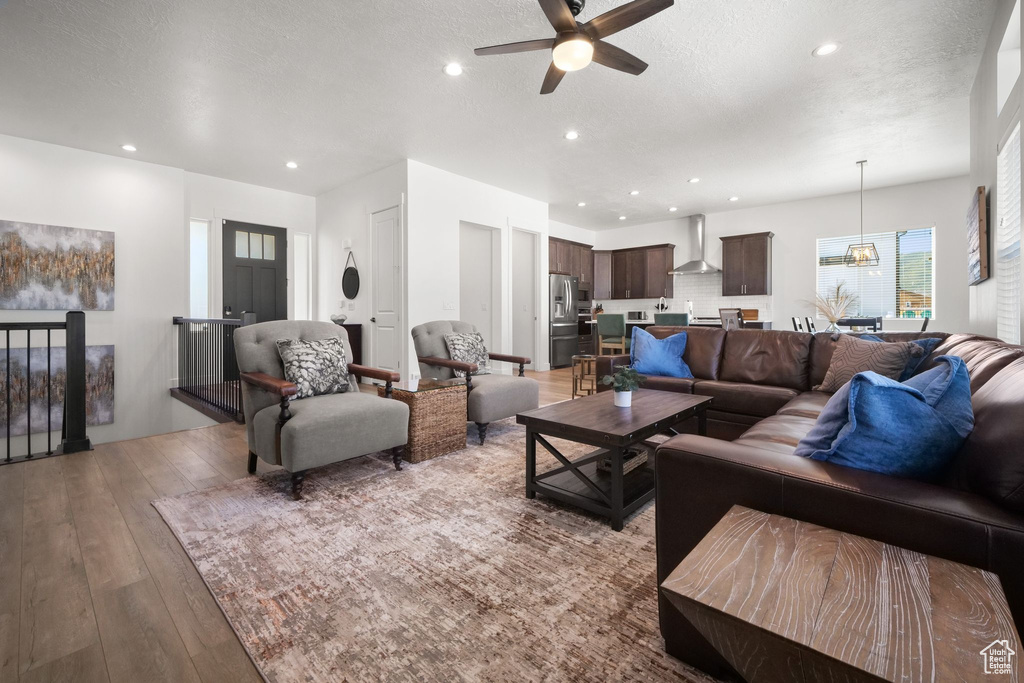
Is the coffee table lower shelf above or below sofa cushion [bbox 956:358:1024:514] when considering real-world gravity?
below

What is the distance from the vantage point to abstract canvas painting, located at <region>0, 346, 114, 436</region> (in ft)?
15.2

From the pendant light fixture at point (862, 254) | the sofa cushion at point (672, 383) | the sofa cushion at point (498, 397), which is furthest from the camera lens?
the pendant light fixture at point (862, 254)

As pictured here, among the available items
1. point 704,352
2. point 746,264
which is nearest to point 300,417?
point 704,352

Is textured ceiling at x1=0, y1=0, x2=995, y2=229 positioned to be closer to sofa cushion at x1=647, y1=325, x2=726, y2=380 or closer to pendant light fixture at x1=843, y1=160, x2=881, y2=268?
pendant light fixture at x1=843, y1=160, x2=881, y2=268

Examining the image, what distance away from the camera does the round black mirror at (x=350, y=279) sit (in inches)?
246

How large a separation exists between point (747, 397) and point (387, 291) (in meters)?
4.26

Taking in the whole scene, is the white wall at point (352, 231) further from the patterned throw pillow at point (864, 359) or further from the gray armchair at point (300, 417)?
the patterned throw pillow at point (864, 359)

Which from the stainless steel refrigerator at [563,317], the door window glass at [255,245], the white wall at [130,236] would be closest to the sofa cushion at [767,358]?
the stainless steel refrigerator at [563,317]

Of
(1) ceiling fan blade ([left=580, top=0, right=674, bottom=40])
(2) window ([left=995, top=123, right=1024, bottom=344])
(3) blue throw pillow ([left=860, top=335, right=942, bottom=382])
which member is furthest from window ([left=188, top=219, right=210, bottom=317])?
(2) window ([left=995, top=123, right=1024, bottom=344])

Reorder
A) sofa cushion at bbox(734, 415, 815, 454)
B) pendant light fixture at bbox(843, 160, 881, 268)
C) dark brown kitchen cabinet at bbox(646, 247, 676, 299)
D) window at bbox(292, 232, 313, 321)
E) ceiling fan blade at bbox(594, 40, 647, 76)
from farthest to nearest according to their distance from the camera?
1. dark brown kitchen cabinet at bbox(646, 247, 676, 299)
2. window at bbox(292, 232, 313, 321)
3. pendant light fixture at bbox(843, 160, 881, 268)
4. ceiling fan blade at bbox(594, 40, 647, 76)
5. sofa cushion at bbox(734, 415, 815, 454)

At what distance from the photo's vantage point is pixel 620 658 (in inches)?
51.6

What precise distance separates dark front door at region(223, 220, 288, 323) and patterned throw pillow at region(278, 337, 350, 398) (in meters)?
4.16

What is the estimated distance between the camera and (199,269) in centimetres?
624

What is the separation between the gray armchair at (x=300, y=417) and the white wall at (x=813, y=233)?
6.81 meters
